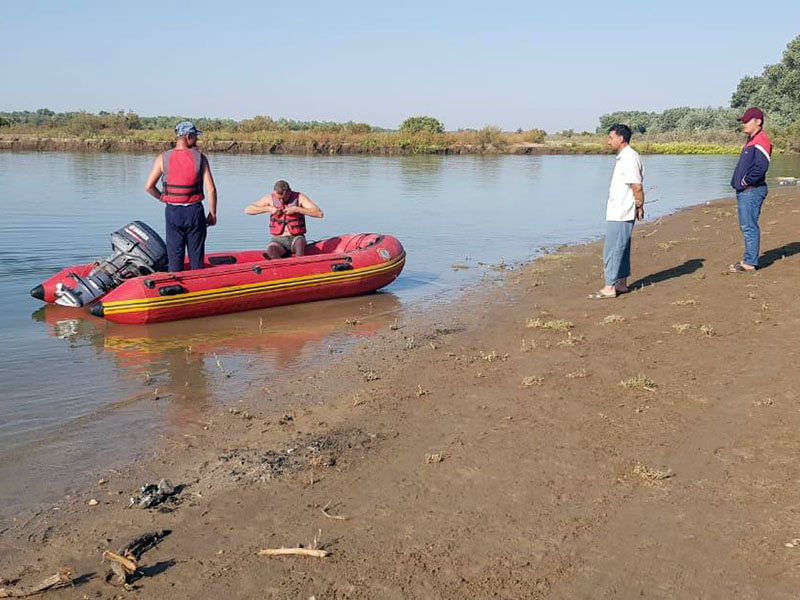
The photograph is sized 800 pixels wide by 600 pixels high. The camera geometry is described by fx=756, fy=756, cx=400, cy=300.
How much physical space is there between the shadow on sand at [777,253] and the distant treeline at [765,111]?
106ft

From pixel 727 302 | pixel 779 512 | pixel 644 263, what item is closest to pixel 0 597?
pixel 779 512

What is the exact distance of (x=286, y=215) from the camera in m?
9.52

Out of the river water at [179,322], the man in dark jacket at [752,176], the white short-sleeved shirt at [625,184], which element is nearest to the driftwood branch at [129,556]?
the river water at [179,322]

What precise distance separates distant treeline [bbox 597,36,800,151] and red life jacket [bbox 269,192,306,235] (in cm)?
3601

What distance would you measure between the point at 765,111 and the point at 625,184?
2306 inches

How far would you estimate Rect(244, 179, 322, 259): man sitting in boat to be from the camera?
371 inches

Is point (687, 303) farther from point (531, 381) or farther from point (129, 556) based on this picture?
point (129, 556)

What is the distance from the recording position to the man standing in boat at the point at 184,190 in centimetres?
804

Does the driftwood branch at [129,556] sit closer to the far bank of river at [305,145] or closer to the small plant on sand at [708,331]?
the small plant on sand at [708,331]

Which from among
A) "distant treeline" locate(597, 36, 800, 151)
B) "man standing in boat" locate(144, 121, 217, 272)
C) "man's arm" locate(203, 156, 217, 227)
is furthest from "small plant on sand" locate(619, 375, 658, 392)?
"distant treeline" locate(597, 36, 800, 151)

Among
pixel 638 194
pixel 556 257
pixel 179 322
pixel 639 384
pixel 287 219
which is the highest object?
pixel 638 194

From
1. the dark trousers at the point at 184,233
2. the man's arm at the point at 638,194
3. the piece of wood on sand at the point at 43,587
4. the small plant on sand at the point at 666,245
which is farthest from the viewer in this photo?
the small plant on sand at the point at 666,245

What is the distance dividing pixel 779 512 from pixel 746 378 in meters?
2.01

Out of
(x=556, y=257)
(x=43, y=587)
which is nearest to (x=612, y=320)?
(x=556, y=257)
